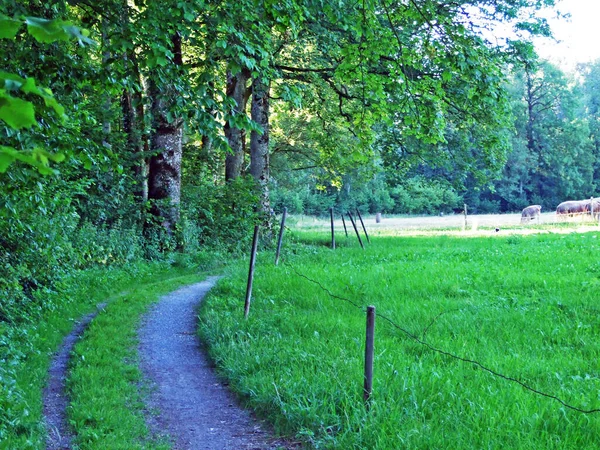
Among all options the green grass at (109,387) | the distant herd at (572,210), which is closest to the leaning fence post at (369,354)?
the green grass at (109,387)

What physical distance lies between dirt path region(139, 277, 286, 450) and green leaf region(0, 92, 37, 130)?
407 cm

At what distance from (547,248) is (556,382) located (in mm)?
12068

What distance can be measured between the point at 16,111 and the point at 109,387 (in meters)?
5.33

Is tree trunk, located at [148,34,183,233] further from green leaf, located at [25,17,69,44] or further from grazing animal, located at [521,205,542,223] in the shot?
grazing animal, located at [521,205,542,223]

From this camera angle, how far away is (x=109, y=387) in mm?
6000

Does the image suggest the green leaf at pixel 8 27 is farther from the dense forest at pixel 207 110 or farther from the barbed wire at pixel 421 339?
the barbed wire at pixel 421 339

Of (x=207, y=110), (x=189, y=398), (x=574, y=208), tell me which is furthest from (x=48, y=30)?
(x=574, y=208)

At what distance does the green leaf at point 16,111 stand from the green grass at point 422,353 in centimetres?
374

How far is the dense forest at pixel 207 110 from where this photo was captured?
18.2ft

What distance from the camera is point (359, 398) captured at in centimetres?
505

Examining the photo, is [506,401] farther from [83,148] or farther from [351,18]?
[351,18]

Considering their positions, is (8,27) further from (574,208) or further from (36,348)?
(574,208)

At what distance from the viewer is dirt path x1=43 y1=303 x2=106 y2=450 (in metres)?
4.84

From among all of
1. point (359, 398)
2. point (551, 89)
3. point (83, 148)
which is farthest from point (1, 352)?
point (551, 89)
